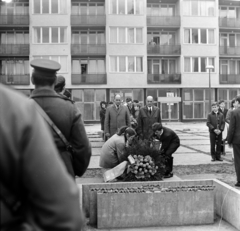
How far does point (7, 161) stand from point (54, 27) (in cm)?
3995

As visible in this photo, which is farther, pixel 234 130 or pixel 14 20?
pixel 14 20

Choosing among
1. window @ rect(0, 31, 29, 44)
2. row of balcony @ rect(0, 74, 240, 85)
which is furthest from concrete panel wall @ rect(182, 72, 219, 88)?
window @ rect(0, 31, 29, 44)

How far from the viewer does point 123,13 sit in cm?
4059

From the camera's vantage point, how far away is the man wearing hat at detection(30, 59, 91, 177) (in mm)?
3201

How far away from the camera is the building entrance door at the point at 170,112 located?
135 ft

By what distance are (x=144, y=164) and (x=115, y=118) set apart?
5.15 m

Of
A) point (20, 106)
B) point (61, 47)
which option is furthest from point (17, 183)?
point (61, 47)

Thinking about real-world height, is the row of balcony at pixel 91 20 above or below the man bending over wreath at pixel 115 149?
above

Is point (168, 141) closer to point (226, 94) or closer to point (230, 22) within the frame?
point (226, 94)

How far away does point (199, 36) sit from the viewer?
41.9 meters

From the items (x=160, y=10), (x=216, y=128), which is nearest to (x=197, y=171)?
(x=216, y=128)

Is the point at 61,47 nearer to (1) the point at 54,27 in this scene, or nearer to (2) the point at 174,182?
(1) the point at 54,27

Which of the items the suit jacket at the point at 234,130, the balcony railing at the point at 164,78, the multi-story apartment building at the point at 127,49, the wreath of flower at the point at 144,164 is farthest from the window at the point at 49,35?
the wreath of flower at the point at 144,164

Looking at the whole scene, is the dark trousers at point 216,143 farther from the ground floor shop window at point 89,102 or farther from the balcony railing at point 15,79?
the balcony railing at point 15,79
